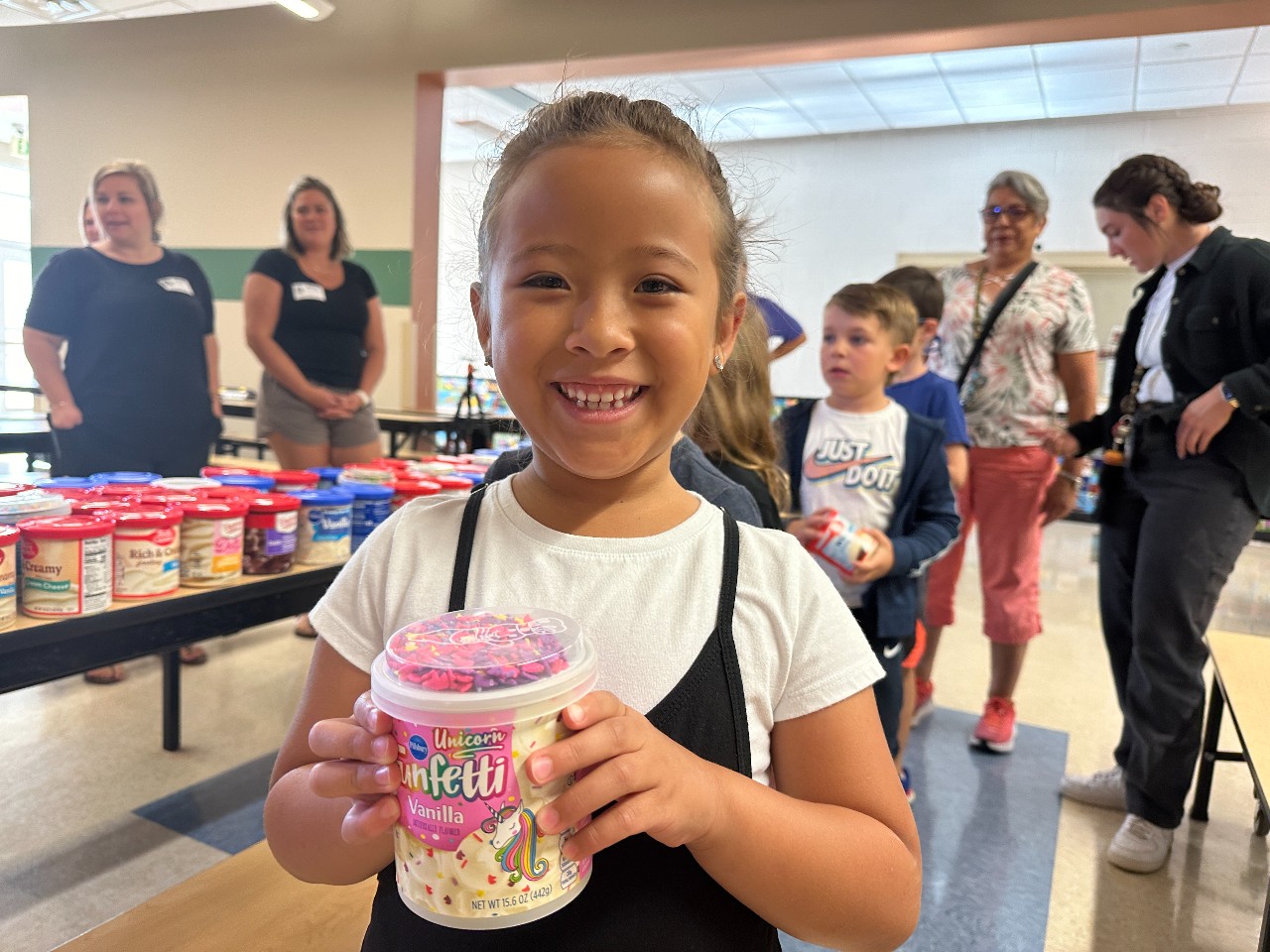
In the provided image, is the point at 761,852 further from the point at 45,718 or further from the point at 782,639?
the point at 45,718

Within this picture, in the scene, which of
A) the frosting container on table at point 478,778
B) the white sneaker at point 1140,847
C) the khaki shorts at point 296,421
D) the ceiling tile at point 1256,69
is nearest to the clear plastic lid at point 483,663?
the frosting container on table at point 478,778

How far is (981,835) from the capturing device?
7.61 ft

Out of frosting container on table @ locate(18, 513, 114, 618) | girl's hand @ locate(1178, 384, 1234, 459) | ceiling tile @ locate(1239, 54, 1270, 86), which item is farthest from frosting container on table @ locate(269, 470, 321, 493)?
ceiling tile @ locate(1239, 54, 1270, 86)

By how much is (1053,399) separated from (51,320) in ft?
10.8

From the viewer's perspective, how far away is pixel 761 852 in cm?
65

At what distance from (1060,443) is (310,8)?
5.18 m

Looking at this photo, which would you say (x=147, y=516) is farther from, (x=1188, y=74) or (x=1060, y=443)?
(x=1188, y=74)

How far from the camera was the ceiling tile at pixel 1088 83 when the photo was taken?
18.8ft

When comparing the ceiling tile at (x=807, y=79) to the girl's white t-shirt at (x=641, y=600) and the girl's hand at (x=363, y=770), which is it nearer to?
the girl's white t-shirt at (x=641, y=600)

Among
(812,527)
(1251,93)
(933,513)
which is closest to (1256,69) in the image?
(1251,93)

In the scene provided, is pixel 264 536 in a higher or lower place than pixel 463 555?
lower

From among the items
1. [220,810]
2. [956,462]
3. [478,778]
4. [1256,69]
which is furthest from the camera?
[1256,69]

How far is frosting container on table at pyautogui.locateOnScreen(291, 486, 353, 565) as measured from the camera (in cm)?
185

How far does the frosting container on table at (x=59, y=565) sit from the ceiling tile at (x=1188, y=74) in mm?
5758
